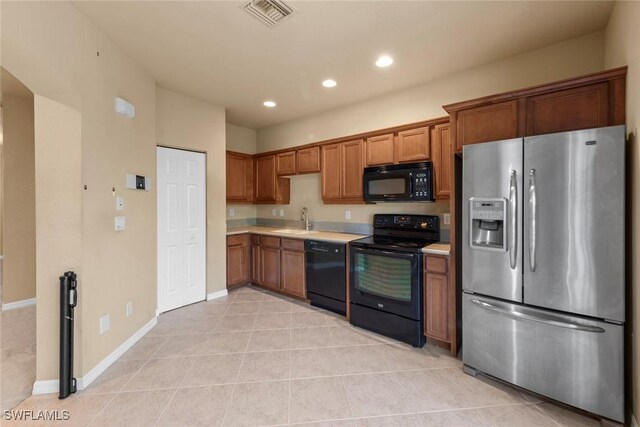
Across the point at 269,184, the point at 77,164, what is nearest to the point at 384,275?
the point at 269,184

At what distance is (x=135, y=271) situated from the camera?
2.72 m

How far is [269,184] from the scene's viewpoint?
459cm

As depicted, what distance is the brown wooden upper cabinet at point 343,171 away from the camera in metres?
3.53

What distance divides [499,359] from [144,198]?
3547 millimetres

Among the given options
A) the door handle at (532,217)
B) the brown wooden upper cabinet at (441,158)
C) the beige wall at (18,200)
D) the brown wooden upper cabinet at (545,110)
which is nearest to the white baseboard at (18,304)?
the beige wall at (18,200)

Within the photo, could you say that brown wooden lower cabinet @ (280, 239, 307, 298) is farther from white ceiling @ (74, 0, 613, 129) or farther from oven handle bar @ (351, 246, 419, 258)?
white ceiling @ (74, 0, 613, 129)

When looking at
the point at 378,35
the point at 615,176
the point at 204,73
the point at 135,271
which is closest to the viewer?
the point at 615,176

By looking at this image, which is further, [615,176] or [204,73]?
[204,73]

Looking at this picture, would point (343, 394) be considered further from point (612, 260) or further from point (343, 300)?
point (612, 260)

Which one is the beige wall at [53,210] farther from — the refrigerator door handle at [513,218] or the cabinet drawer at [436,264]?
the refrigerator door handle at [513,218]

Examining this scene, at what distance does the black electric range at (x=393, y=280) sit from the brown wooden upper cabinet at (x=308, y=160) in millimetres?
1427

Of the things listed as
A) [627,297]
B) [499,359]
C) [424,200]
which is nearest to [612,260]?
[627,297]

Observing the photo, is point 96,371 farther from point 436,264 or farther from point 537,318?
point 537,318

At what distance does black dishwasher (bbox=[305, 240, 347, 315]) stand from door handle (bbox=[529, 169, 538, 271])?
1.80 meters
